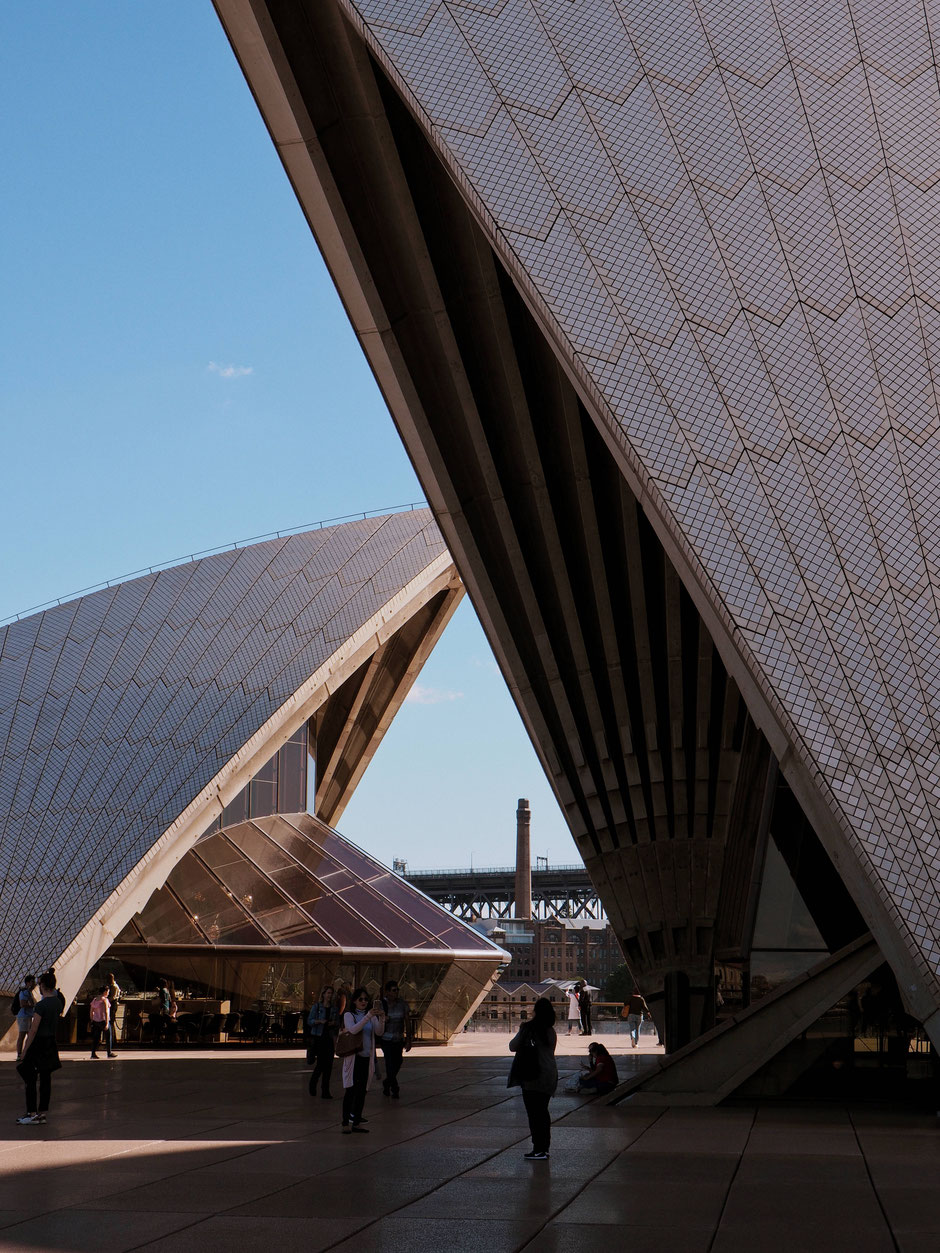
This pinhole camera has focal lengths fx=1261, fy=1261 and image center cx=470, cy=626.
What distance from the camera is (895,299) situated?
437 inches

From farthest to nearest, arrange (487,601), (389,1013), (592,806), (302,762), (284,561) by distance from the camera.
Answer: (302,762)
(284,561)
(592,806)
(487,601)
(389,1013)

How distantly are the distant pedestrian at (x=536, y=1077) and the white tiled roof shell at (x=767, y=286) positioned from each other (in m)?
2.73

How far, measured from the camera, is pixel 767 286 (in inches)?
440

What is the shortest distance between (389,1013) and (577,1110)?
2853 mm

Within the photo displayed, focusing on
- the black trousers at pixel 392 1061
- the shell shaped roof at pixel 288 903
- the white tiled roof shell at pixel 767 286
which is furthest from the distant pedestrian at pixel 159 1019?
the white tiled roof shell at pixel 767 286

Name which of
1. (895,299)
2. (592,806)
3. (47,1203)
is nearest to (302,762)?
(592,806)

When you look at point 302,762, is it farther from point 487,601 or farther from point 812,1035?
point 812,1035

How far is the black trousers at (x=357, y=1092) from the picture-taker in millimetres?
9891

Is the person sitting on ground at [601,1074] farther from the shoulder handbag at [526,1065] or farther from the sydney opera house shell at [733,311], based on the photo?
the shoulder handbag at [526,1065]

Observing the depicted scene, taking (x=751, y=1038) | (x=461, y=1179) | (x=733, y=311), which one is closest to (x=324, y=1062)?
(x=751, y=1038)

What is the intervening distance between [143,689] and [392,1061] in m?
14.2

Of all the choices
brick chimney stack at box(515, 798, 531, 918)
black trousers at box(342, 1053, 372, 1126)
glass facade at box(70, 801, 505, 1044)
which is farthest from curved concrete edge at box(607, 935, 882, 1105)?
brick chimney stack at box(515, 798, 531, 918)

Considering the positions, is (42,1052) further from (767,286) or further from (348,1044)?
(767,286)

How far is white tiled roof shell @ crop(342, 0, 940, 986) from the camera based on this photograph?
9.87m
